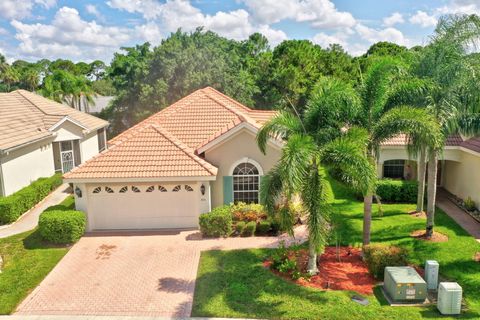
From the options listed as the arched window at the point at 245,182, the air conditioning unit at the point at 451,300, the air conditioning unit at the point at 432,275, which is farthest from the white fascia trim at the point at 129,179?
the air conditioning unit at the point at 451,300

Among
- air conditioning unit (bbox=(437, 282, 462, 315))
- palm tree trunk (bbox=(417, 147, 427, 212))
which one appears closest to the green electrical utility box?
air conditioning unit (bbox=(437, 282, 462, 315))

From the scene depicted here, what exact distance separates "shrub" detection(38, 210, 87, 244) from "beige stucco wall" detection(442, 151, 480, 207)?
19.0 m

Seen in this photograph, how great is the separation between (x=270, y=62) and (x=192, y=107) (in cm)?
2084

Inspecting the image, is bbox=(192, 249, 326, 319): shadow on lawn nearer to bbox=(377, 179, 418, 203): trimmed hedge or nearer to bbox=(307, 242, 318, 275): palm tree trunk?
bbox=(307, 242, 318, 275): palm tree trunk

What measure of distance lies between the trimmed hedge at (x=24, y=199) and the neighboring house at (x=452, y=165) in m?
19.2

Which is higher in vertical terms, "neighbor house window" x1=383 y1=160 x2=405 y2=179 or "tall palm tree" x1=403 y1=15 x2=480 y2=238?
"tall palm tree" x1=403 y1=15 x2=480 y2=238

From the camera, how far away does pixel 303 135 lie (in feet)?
43.0

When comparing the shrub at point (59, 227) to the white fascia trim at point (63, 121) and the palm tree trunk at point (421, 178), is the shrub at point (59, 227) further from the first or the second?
the palm tree trunk at point (421, 178)

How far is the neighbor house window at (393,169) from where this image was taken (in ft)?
80.9

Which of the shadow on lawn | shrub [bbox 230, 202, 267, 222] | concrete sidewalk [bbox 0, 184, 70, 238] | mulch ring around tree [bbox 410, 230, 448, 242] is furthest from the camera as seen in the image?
concrete sidewalk [bbox 0, 184, 70, 238]

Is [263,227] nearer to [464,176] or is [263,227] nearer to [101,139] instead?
[464,176]

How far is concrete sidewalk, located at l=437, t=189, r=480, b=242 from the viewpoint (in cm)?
1753

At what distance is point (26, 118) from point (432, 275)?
80.4 ft

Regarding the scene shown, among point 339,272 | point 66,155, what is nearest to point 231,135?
point 339,272
